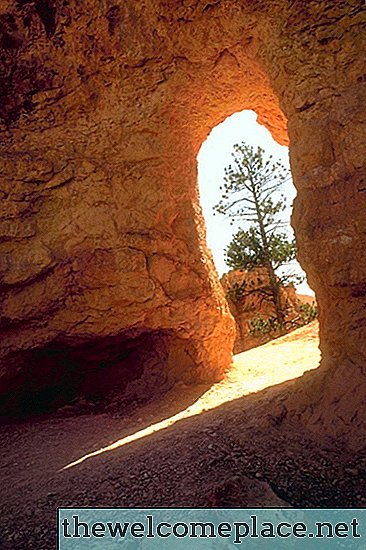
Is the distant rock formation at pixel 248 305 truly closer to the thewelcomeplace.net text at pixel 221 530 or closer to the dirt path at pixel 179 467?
the dirt path at pixel 179 467

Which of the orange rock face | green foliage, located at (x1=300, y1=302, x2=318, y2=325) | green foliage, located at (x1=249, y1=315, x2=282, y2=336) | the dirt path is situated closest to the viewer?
the dirt path

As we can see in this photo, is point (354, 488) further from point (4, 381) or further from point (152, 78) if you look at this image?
point (152, 78)

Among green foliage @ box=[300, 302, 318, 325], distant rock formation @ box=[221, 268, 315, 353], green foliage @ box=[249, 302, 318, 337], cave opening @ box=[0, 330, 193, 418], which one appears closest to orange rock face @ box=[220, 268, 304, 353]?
distant rock formation @ box=[221, 268, 315, 353]

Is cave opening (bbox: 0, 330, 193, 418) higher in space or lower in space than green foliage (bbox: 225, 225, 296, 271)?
lower

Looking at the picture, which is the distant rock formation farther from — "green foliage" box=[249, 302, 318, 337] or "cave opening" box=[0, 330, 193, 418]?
"cave opening" box=[0, 330, 193, 418]

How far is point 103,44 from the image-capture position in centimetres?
582

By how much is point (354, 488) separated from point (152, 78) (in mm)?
6028

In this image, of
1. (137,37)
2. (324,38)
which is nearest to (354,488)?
(324,38)

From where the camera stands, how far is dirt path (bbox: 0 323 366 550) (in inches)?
110

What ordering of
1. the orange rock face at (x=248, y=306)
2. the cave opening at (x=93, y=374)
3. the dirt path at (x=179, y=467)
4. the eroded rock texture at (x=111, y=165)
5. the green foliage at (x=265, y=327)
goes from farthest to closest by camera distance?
the orange rock face at (x=248, y=306)
the green foliage at (x=265, y=327)
the cave opening at (x=93, y=374)
the eroded rock texture at (x=111, y=165)
the dirt path at (x=179, y=467)

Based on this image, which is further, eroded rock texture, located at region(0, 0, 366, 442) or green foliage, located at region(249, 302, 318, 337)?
green foliage, located at region(249, 302, 318, 337)

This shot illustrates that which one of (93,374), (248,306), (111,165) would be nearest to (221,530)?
(93,374)

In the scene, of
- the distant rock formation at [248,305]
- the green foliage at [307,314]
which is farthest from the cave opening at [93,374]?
the distant rock formation at [248,305]

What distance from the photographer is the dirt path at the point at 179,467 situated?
2.79 metres
